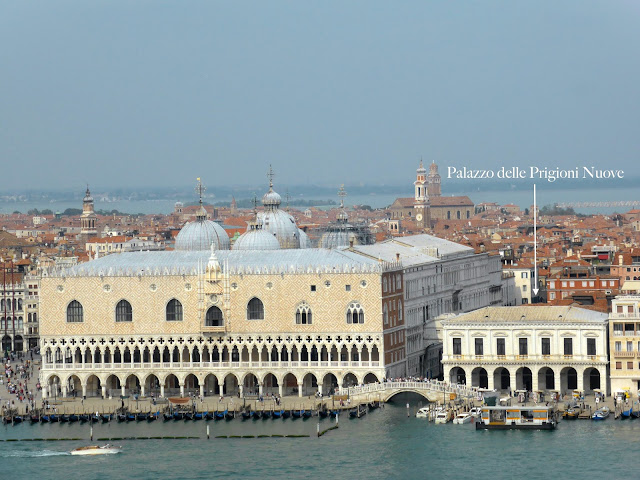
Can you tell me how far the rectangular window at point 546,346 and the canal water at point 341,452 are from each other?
4.56 metres

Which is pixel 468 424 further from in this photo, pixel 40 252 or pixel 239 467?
pixel 40 252

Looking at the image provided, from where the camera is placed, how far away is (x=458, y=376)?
247ft

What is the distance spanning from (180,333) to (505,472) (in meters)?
17.9

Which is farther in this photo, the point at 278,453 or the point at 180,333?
the point at 180,333

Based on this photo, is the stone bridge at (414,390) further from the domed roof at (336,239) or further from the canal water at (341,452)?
the domed roof at (336,239)

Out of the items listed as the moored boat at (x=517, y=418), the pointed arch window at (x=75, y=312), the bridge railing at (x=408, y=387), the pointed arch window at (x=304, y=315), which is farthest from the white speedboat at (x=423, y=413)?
the pointed arch window at (x=75, y=312)

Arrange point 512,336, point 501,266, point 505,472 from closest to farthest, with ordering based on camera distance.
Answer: point 505,472 < point 512,336 < point 501,266

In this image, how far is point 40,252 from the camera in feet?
468

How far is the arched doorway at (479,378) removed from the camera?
74.2m

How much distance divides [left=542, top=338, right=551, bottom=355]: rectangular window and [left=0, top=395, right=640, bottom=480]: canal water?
4559mm

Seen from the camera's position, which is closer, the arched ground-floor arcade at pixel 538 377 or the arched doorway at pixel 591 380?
the arched ground-floor arcade at pixel 538 377

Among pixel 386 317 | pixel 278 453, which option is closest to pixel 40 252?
pixel 386 317

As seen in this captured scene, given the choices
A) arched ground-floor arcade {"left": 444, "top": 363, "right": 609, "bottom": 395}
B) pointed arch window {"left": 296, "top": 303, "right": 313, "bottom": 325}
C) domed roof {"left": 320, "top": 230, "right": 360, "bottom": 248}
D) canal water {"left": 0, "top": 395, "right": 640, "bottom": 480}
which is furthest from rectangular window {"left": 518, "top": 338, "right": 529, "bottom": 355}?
domed roof {"left": 320, "top": 230, "right": 360, "bottom": 248}

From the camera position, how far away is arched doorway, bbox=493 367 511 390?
73938 mm
